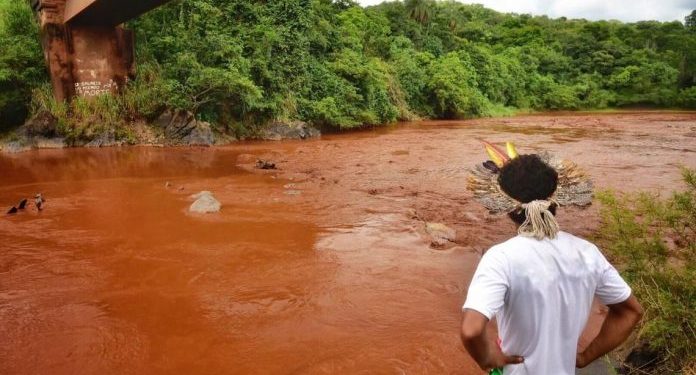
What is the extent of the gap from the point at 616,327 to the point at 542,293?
15.6 inches

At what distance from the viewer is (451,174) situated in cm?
1115

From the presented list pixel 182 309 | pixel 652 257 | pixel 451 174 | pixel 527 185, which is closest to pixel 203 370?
pixel 182 309

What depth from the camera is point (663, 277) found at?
143 inches

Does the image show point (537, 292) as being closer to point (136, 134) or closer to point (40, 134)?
point (136, 134)

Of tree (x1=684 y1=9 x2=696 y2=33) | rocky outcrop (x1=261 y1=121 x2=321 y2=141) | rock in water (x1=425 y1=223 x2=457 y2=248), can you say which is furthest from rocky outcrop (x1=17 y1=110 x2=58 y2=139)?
tree (x1=684 y1=9 x2=696 y2=33)

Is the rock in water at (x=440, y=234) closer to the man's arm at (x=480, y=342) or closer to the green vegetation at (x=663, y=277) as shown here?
the green vegetation at (x=663, y=277)

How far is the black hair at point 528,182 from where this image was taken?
1.74m

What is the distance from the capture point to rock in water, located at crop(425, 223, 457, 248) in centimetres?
594

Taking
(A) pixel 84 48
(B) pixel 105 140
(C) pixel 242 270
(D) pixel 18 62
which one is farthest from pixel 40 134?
(C) pixel 242 270

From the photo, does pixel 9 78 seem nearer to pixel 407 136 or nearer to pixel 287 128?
pixel 287 128

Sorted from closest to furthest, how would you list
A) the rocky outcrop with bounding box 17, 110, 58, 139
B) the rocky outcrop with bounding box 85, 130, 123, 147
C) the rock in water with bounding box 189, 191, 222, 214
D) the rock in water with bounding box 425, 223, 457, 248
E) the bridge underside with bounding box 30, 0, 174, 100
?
the rock in water with bounding box 425, 223, 457, 248 < the rock in water with bounding box 189, 191, 222, 214 < the bridge underside with bounding box 30, 0, 174, 100 < the rocky outcrop with bounding box 17, 110, 58, 139 < the rocky outcrop with bounding box 85, 130, 123, 147

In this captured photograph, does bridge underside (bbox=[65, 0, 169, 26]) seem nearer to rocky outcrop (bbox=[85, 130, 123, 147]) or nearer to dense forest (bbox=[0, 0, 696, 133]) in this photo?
dense forest (bbox=[0, 0, 696, 133])

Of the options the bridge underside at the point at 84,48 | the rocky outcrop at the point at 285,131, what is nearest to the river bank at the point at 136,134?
the rocky outcrop at the point at 285,131

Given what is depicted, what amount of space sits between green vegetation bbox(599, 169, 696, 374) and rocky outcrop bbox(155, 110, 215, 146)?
14574mm
